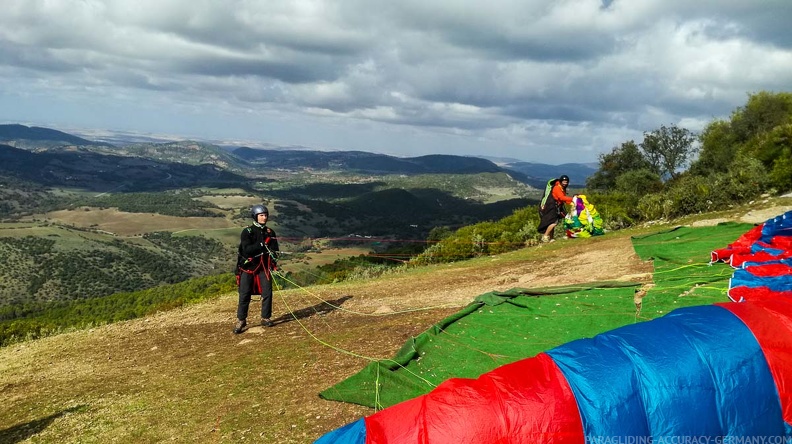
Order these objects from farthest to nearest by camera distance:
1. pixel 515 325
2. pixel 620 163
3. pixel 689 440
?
1. pixel 620 163
2. pixel 515 325
3. pixel 689 440

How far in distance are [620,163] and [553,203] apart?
42.0m

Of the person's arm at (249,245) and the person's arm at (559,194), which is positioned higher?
the person's arm at (559,194)

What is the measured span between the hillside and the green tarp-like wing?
0.47m

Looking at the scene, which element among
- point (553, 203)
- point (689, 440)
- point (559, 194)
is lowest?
point (689, 440)

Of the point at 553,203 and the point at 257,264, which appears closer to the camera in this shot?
the point at 257,264

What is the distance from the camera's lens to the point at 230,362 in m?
7.93

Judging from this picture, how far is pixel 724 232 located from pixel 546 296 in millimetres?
7106

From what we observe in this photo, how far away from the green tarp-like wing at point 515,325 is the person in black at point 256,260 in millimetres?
3689

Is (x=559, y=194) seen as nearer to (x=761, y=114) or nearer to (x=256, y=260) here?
(x=256, y=260)

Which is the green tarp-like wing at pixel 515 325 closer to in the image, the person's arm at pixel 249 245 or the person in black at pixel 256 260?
the person in black at pixel 256 260

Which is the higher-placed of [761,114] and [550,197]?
[761,114]

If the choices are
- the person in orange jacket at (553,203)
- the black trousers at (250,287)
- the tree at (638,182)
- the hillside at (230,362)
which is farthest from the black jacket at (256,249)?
the tree at (638,182)

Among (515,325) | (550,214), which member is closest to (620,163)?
(550,214)

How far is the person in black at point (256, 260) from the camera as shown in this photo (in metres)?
9.27
